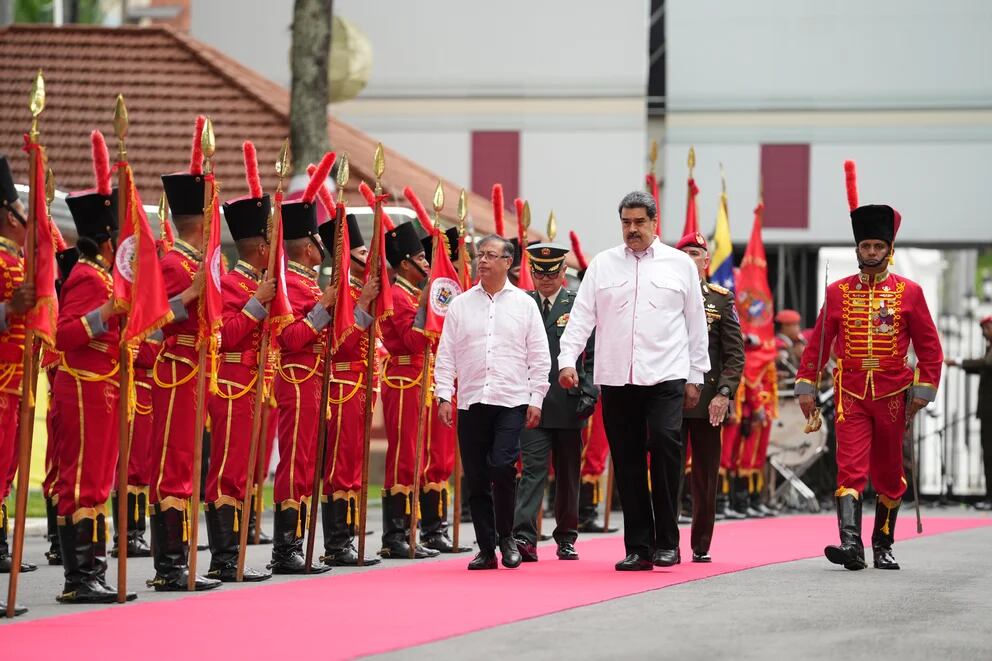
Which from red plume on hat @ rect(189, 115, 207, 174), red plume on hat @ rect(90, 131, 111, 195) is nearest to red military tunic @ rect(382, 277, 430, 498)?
red plume on hat @ rect(189, 115, 207, 174)

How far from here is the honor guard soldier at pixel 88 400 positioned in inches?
367

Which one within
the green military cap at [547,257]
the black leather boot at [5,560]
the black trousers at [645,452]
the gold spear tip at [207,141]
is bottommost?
the black leather boot at [5,560]

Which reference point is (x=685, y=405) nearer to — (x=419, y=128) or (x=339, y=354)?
(x=339, y=354)

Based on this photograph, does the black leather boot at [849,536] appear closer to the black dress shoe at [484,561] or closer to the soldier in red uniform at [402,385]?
the black dress shoe at [484,561]

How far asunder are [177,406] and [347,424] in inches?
83.7

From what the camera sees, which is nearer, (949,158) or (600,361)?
(600,361)

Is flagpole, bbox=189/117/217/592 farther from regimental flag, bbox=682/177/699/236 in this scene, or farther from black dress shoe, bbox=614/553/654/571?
regimental flag, bbox=682/177/699/236

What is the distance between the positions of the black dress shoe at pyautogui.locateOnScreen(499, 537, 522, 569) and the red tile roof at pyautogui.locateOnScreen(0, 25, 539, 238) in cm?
1077

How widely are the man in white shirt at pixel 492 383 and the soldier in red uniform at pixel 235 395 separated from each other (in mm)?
1276

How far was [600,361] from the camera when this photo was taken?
1094 centimetres

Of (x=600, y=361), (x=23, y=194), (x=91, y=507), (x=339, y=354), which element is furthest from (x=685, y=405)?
(x=23, y=194)

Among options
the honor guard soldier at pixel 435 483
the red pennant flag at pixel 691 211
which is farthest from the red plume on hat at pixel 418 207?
the red pennant flag at pixel 691 211

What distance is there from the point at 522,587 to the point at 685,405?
5.32 feet

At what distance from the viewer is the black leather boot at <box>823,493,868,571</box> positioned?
10.9 m
